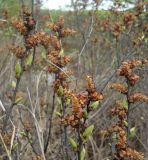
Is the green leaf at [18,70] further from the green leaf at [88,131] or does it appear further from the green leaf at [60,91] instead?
the green leaf at [88,131]

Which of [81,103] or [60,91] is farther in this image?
[60,91]

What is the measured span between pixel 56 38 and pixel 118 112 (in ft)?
2.56

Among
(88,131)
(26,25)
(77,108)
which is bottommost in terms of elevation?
(88,131)

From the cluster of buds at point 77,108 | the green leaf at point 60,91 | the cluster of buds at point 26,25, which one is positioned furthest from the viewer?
the green leaf at point 60,91

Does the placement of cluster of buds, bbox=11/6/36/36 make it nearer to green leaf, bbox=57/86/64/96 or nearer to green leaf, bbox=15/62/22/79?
green leaf, bbox=15/62/22/79

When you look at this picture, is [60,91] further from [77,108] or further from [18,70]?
[77,108]

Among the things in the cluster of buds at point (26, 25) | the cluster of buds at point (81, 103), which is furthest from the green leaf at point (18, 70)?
the cluster of buds at point (81, 103)

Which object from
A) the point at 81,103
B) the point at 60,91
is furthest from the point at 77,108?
the point at 60,91

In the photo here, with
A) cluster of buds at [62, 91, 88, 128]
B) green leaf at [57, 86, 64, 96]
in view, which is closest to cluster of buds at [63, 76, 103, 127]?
cluster of buds at [62, 91, 88, 128]

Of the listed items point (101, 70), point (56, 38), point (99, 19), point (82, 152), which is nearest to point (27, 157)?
point (56, 38)

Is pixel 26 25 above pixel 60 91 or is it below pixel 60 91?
above

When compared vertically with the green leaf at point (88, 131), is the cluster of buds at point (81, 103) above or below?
above

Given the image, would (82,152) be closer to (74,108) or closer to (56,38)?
(74,108)

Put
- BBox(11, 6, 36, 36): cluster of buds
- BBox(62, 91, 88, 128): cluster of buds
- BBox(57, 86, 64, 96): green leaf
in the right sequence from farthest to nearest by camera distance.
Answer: BBox(57, 86, 64, 96): green leaf, BBox(11, 6, 36, 36): cluster of buds, BBox(62, 91, 88, 128): cluster of buds
